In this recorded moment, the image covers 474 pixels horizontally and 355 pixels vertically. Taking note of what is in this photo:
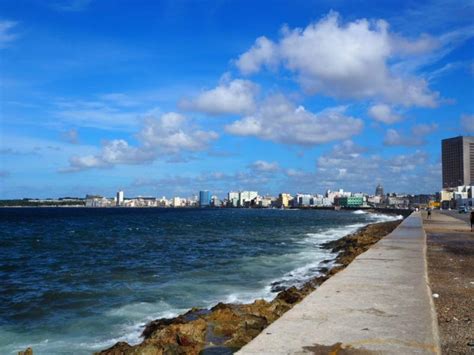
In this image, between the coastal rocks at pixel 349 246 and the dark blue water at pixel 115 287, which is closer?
the dark blue water at pixel 115 287

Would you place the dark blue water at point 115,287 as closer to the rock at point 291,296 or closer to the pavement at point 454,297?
the rock at point 291,296

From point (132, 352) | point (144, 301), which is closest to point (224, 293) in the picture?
point (144, 301)

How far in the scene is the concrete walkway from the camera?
502cm

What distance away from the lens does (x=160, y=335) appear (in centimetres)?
788

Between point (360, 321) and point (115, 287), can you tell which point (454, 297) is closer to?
point (360, 321)


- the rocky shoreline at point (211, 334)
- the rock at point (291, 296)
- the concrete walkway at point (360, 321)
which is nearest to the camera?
the concrete walkway at point (360, 321)

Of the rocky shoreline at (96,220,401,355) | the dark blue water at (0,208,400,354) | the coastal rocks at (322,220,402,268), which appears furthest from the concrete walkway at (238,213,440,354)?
the coastal rocks at (322,220,402,268)

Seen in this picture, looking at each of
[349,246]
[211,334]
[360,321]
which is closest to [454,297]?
[360,321]

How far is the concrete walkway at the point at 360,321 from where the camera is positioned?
5.02m

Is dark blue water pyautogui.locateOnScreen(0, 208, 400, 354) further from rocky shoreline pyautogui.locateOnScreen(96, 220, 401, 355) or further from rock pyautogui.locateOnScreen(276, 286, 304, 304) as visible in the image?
rock pyautogui.locateOnScreen(276, 286, 304, 304)

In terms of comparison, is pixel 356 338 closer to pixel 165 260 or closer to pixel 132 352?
pixel 132 352

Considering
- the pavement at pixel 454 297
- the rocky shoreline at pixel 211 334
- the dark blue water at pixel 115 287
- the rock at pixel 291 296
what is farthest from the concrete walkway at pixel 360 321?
the dark blue water at pixel 115 287

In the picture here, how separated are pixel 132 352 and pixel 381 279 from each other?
530 cm

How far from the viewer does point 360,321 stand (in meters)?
6.14
